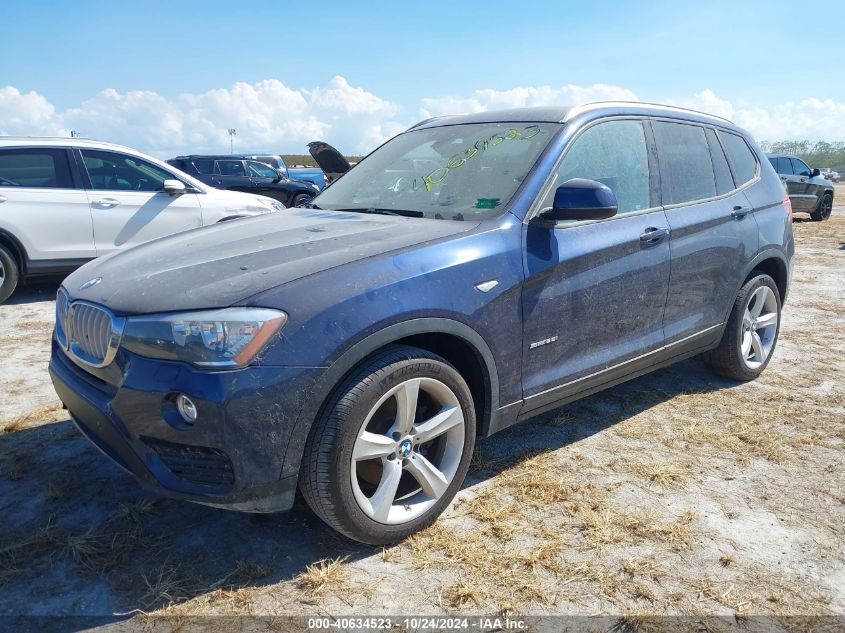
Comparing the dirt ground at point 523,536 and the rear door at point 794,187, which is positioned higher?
the rear door at point 794,187

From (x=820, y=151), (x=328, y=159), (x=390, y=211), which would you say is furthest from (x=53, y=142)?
(x=820, y=151)

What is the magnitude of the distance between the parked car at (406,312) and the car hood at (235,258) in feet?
0.05

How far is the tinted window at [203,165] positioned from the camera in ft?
53.6

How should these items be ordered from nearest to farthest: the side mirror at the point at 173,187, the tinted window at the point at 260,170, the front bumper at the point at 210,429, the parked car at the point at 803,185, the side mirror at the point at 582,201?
1. the front bumper at the point at 210,429
2. the side mirror at the point at 582,201
3. the side mirror at the point at 173,187
4. the parked car at the point at 803,185
5. the tinted window at the point at 260,170

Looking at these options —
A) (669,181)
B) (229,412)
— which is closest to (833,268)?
(669,181)

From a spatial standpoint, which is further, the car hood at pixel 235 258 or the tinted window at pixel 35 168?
the tinted window at pixel 35 168

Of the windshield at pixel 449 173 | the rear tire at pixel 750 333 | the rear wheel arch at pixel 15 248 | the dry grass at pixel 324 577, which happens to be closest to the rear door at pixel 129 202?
the rear wheel arch at pixel 15 248

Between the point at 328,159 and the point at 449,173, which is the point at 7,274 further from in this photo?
the point at 449,173

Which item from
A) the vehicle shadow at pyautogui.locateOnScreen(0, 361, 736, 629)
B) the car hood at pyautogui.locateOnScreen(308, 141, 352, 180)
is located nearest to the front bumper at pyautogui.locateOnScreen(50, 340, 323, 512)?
the vehicle shadow at pyautogui.locateOnScreen(0, 361, 736, 629)

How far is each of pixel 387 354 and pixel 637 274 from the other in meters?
1.58

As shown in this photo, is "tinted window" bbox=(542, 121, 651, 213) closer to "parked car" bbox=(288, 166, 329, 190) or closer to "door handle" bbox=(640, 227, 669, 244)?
"door handle" bbox=(640, 227, 669, 244)

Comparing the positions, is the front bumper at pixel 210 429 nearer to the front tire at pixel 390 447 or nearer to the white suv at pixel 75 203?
the front tire at pixel 390 447

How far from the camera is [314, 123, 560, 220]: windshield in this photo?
126 inches

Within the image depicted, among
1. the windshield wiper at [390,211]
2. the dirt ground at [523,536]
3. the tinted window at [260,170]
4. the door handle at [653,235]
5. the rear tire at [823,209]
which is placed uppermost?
the tinted window at [260,170]
